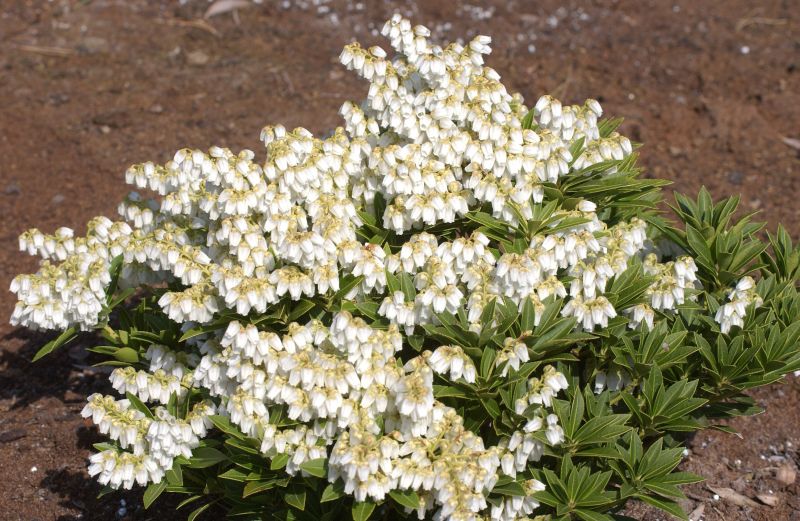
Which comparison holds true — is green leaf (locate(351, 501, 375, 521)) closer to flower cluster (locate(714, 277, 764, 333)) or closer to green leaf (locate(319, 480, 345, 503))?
green leaf (locate(319, 480, 345, 503))

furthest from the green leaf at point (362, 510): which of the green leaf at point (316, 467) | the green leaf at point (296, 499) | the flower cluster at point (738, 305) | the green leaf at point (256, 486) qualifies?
the flower cluster at point (738, 305)

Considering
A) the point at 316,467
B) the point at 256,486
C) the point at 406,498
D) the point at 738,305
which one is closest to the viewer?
the point at 406,498

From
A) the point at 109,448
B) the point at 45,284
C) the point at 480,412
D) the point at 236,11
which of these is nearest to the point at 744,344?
the point at 480,412

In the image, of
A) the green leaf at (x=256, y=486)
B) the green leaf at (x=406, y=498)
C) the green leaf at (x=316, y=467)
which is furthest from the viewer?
the green leaf at (x=256, y=486)

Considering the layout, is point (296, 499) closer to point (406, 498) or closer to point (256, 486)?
point (256, 486)

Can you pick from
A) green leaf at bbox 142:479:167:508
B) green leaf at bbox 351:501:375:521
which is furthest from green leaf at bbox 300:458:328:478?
green leaf at bbox 142:479:167:508

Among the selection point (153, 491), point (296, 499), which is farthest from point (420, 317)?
point (153, 491)

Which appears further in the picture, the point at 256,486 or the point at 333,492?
the point at 256,486

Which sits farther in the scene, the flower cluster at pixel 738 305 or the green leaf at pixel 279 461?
the flower cluster at pixel 738 305

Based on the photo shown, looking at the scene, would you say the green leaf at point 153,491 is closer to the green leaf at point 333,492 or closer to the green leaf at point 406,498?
the green leaf at point 333,492
